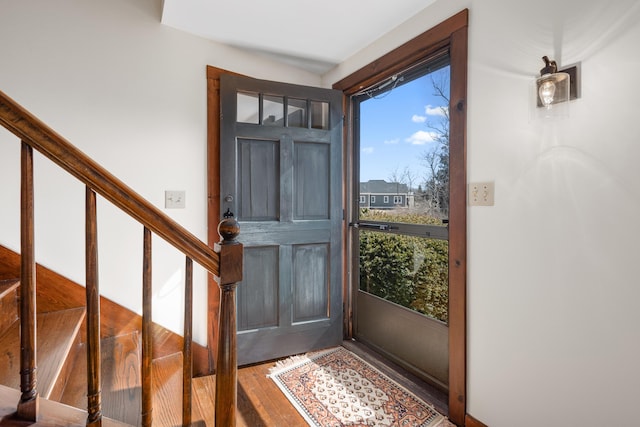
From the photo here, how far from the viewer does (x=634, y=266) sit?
1.16 metres

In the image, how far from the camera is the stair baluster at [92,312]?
90 centimetres

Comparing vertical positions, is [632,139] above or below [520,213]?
above

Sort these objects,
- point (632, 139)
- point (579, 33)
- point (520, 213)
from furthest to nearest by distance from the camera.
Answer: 1. point (520, 213)
2. point (579, 33)
3. point (632, 139)

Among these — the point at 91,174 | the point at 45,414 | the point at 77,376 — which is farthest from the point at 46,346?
the point at 91,174

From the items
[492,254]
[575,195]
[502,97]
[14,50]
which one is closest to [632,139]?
[575,195]

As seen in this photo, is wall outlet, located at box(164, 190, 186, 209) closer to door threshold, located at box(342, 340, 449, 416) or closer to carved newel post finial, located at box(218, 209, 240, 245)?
carved newel post finial, located at box(218, 209, 240, 245)

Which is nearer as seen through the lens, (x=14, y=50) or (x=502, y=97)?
(x=502, y=97)

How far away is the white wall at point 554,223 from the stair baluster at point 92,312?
1576 mm

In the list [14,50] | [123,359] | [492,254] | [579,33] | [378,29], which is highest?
[378,29]

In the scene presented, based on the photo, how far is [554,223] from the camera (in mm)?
1374

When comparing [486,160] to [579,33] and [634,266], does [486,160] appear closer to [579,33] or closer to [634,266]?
[579,33]

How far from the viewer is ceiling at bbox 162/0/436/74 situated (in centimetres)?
194

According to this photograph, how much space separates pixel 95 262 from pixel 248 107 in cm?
176

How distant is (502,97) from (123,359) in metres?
2.29
